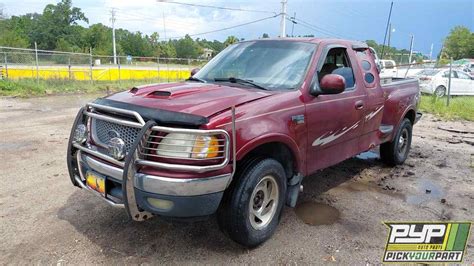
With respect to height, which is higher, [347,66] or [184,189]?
[347,66]

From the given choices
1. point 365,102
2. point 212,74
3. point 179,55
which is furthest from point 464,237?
point 179,55

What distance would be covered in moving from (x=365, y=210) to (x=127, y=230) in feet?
8.67

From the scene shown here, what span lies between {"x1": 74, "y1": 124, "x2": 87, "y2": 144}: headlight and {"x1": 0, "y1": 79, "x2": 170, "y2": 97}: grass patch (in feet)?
43.3

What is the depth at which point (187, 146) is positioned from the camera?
9.12ft

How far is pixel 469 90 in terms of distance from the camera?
18.0 meters

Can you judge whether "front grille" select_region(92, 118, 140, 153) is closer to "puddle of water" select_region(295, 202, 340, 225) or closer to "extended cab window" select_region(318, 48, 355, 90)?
"puddle of water" select_region(295, 202, 340, 225)

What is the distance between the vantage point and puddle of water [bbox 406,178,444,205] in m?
4.70

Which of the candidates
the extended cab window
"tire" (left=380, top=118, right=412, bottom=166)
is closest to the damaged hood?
the extended cab window

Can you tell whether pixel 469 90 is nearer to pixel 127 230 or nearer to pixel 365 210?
pixel 365 210

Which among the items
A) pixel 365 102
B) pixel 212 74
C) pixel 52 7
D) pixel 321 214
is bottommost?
pixel 321 214

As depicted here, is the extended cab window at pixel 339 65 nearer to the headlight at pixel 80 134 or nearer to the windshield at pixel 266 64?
the windshield at pixel 266 64

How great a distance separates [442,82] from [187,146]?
17.0 m

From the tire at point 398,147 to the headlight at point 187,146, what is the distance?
400 centimetres

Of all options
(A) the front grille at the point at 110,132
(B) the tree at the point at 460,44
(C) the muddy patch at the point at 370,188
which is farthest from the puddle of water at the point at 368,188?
(B) the tree at the point at 460,44
